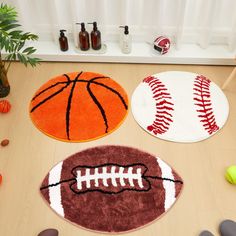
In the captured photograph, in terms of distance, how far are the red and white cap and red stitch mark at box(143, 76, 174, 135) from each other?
23 cm

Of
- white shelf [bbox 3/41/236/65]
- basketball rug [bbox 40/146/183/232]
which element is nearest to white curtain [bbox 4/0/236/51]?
white shelf [bbox 3/41/236/65]

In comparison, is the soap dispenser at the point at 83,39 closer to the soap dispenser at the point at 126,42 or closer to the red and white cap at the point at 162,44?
the soap dispenser at the point at 126,42

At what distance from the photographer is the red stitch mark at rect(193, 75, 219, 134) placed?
194 cm

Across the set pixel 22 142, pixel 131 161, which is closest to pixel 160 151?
pixel 131 161

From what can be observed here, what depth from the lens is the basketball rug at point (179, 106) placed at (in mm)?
1909

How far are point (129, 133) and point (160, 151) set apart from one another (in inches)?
9.1

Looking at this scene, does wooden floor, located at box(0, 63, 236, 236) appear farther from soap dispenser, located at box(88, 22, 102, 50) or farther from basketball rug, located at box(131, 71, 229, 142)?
soap dispenser, located at box(88, 22, 102, 50)

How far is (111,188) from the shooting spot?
5.41 ft

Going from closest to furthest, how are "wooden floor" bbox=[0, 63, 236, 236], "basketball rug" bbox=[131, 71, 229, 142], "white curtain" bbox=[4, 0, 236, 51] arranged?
1. "wooden floor" bbox=[0, 63, 236, 236]
2. "basketball rug" bbox=[131, 71, 229, 142]
3. "white curtain" bbox=[4, 0, 236, 51]

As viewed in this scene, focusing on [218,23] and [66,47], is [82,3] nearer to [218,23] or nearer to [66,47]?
[66,47]

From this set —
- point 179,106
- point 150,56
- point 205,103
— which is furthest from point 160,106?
point 150,56

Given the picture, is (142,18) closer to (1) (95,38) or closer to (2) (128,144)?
(1) (95,38)

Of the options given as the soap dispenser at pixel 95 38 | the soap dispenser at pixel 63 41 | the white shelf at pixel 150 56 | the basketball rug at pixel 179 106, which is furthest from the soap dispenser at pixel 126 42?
the soap dispenser at pixel 63 41

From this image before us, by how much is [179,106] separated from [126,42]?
639 millimetres
